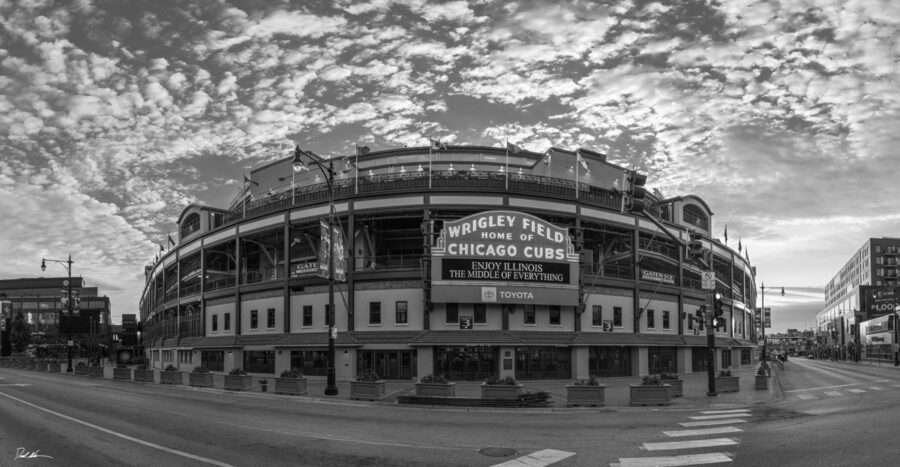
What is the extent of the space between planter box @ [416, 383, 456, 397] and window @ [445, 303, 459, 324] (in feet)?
53.0

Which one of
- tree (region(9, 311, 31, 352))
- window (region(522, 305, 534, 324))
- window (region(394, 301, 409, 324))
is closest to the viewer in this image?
window (region(394, 301, 409, 324))

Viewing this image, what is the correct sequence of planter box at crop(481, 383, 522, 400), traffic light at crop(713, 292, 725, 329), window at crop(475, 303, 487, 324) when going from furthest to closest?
window at crop(475, 303, 487, 324) → traffic light at crop(713, 292, 725, 329) → planter box at crop(481, 383, 522, 400)

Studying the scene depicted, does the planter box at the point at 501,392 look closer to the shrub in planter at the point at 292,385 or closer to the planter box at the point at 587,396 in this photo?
the planter box at the point at 587,396

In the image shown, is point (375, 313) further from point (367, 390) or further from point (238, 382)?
point (367, 390)

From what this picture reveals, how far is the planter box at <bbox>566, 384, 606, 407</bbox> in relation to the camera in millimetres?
26703

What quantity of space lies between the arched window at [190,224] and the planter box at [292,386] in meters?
41.7

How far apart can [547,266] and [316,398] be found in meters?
20.6

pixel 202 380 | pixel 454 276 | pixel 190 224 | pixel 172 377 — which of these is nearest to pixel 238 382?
pixel 202 380

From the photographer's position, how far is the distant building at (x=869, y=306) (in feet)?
377

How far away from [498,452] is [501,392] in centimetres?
1246

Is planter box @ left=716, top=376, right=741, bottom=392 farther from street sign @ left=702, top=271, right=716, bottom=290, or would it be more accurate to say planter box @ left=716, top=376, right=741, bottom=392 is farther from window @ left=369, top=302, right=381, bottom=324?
window @ left=369, top=302, right=381, bottom=324

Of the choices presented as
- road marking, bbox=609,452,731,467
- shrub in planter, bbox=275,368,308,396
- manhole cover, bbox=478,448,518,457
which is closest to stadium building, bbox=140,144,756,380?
shrub in planter, bbox=275,368,308,396

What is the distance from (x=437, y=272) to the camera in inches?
1726
